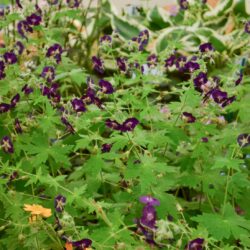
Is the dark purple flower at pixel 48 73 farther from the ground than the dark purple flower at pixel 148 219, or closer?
farther from the ground

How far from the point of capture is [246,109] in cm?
237

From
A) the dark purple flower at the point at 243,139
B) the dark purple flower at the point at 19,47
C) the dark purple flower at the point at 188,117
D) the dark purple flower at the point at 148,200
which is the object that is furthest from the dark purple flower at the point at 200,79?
the dark purple flower at the point at 19,47

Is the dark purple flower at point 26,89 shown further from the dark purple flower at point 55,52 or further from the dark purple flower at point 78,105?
the dark purple flower at point 78,105

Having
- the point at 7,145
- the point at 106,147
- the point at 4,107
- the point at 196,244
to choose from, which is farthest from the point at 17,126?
the point at 196,244

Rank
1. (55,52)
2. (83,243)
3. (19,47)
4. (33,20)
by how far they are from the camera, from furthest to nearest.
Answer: (19,47) → (33,20) → (55,52) → (83,243)

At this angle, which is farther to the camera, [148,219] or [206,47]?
[206,47]

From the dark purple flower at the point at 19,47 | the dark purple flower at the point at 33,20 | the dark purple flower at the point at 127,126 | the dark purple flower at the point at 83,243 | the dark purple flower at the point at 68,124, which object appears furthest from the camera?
the dark purple flower at the point at 19,47

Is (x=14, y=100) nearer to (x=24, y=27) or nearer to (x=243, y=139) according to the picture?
(x=24, y=27)

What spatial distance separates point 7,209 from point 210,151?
825mm

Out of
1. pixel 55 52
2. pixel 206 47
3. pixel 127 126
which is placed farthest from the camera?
pixel 55 52

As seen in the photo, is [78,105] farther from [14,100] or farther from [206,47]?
[206,47]

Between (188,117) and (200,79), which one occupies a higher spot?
(200,79)

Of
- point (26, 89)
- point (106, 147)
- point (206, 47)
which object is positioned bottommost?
point (106, 147)

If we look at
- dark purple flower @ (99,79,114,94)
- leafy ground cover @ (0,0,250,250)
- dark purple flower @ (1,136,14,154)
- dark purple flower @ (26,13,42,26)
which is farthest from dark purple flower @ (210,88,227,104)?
dark purple flower @ (26,13,42,26)
